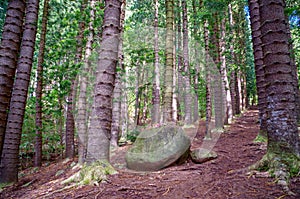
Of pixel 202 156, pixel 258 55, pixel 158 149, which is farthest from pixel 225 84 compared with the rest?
pixel 158 149

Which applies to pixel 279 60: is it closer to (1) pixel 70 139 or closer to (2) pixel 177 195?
(2) pixel 177 195

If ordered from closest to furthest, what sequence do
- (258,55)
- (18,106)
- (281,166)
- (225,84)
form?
(281,166)
(18,106)
(258,55)
(225,84)

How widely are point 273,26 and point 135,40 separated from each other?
433 inches

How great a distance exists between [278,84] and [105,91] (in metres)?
3.12

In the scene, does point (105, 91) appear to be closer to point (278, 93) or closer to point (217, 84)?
point (278, 93)

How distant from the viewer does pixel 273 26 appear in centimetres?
351

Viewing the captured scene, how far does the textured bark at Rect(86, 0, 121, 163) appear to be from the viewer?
4223 millimetres

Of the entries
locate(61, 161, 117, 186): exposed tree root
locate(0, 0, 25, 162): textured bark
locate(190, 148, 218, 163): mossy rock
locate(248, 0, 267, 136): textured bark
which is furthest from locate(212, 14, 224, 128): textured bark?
locate(0, 0, 25, 162): textured bark

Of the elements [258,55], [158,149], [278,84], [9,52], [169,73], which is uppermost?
[258,55]

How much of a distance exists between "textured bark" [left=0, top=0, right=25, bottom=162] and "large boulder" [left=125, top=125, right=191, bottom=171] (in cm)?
295

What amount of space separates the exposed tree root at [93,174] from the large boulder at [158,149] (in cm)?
124

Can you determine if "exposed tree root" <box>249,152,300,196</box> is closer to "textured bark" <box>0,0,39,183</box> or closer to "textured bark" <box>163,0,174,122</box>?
"textured bark" <box>163,0,174,122</box>

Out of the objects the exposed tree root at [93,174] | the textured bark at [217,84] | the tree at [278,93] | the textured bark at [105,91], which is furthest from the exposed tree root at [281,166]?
the textured bark at [217,84]

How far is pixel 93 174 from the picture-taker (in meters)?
3.94
